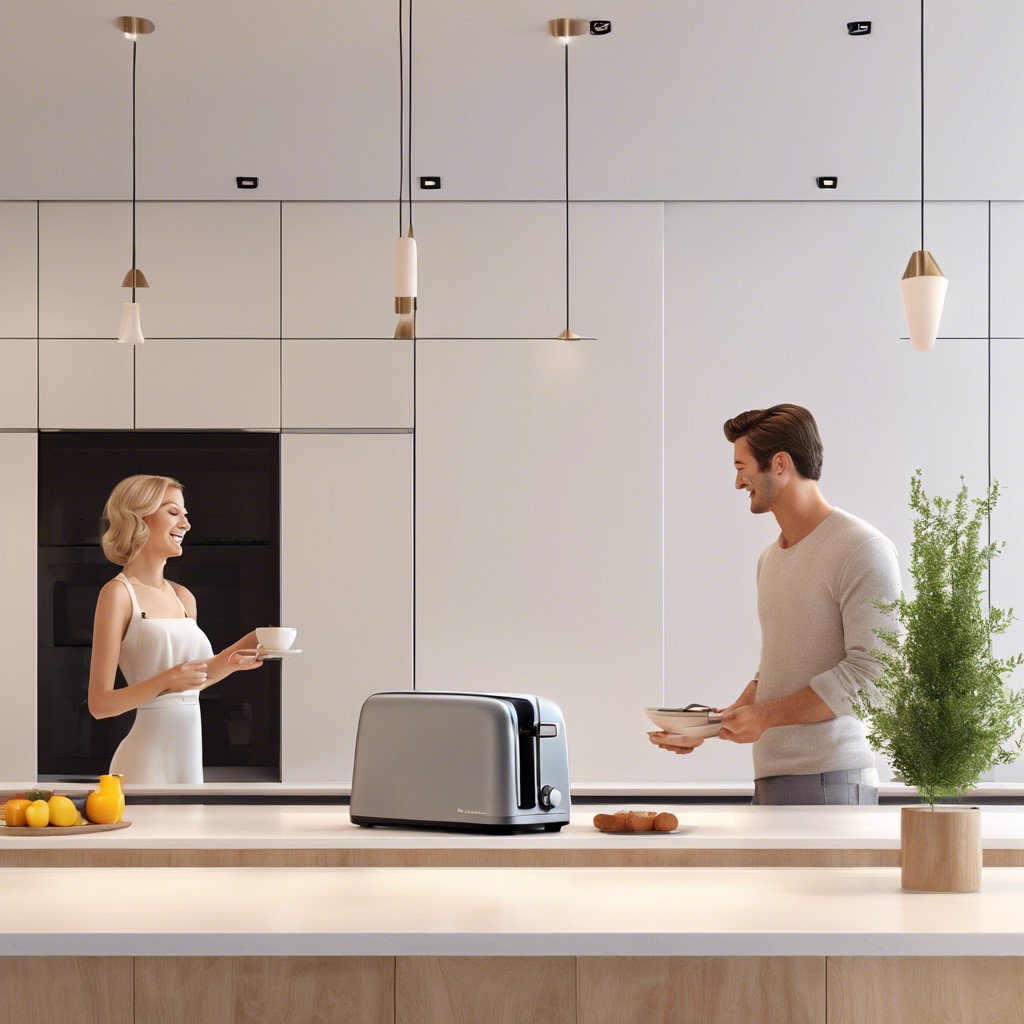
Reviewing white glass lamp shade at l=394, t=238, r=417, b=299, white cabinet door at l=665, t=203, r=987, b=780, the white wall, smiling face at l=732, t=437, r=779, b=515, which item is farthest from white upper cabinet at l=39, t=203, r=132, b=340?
smiling face at l=732, t=437, r=779, b=515

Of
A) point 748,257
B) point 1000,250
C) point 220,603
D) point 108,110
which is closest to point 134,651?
point 220,603

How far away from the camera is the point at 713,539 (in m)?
4.61

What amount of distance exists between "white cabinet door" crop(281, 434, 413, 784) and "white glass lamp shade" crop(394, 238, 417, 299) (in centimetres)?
198

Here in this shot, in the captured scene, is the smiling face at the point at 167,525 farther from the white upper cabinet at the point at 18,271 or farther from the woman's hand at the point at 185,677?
the white upper cabinet at the point at 18,271

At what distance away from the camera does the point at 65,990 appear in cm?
161

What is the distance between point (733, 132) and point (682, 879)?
9.16 feet

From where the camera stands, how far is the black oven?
178 inches

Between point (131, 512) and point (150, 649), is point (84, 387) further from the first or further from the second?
point (150, 649)

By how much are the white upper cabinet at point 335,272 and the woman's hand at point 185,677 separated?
5.97 feet

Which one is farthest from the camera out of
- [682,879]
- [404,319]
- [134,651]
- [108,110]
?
[108,110]

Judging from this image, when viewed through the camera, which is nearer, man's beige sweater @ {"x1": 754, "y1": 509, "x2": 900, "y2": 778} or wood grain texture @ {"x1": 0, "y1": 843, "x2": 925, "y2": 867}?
wood grain texture @ {"x1": 0, "y1": 843, "x2": 925, "y2": 867}

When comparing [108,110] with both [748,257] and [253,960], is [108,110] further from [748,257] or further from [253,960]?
[253,960]

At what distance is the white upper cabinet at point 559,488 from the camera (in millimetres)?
4555

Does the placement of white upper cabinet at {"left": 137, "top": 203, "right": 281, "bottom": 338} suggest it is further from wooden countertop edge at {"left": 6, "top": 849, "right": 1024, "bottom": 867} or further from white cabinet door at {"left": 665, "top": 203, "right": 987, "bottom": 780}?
wooden countertop edge at {"left": 6, "top": 849, "right": 1024, "bottom": 867}
